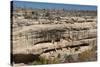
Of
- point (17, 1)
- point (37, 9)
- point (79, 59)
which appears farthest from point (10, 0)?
point (79, 59)

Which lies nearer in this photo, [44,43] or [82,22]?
[44,43]

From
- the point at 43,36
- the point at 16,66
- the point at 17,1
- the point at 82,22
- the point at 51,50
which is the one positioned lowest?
the point at 16,66

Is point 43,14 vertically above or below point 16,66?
above

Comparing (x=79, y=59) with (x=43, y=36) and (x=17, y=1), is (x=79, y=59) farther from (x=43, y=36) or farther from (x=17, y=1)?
(x=17, y=1)
